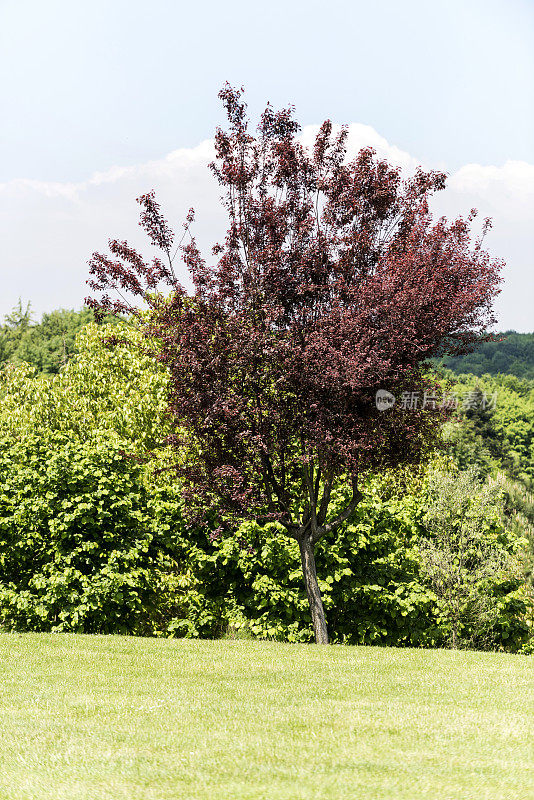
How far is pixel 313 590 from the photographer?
11.0 m

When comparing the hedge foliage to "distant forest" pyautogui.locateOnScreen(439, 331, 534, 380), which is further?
"distant forest" pyautogui.locateOnScreen(439, 331, 534, 380)

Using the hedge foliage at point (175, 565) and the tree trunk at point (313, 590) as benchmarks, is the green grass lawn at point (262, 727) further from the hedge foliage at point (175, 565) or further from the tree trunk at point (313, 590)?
the hedge foliage at point (175, 565)

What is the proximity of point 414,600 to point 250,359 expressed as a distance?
5071 mm

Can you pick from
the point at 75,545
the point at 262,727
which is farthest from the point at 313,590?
the point at 262,727

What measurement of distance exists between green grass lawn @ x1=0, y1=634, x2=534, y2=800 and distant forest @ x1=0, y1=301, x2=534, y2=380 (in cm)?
4208

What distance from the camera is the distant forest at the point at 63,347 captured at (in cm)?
5472

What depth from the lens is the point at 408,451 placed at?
10.1m

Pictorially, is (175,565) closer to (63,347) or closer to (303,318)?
(303,318)

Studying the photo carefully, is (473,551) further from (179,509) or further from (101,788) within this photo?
(101,788)

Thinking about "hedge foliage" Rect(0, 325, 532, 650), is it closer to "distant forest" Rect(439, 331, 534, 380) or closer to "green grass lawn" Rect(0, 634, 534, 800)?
"green grass lawn" Rect(0, 634, 534, 800)

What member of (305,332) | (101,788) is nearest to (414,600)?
(305,332)

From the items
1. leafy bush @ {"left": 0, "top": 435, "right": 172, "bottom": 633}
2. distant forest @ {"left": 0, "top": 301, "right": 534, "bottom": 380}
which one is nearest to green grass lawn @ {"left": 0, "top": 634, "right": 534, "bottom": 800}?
leafy bush @ {"left": 0, "top": 435, "right": 172, "bottom": 633}

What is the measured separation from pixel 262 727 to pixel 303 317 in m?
5.44

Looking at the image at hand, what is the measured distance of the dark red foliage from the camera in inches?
360
